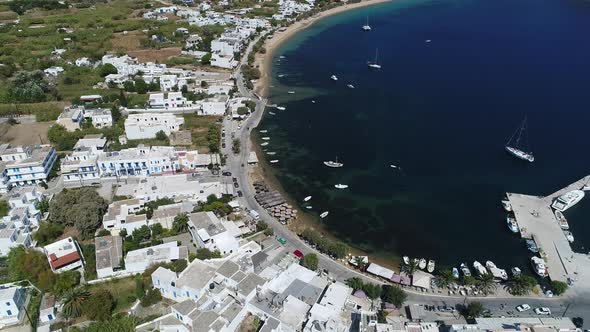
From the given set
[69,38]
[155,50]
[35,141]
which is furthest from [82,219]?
[69,38]

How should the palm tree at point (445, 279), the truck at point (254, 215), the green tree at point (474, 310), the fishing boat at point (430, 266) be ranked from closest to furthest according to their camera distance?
the green tree at point (474, 310) → the palm tree at point (445, 279) → the fishing boat at point (430, 266) → the truck at point (254, 215)

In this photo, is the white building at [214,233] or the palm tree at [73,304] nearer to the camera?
the palm tree at [73,304]

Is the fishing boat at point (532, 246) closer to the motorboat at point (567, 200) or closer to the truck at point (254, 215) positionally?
the motorboat at point (567, 200)

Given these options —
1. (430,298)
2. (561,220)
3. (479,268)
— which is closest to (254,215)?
(430,298)

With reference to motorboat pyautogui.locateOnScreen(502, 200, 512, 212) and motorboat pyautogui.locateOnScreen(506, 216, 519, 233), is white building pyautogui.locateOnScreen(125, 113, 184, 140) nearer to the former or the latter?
motorboat pyautogui.locateOnScreen(502, 200, 512, 212)

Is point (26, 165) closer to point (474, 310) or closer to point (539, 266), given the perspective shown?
point (474, 310)

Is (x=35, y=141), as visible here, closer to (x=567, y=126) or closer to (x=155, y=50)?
(x=155, y=50)

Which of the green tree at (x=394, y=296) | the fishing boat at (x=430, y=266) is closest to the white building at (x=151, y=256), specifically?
the green tree at (x=394, y=296)
